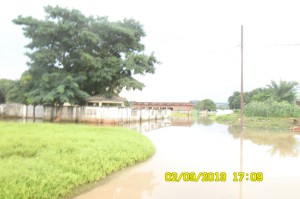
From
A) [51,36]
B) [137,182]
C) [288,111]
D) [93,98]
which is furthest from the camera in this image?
[288,111]

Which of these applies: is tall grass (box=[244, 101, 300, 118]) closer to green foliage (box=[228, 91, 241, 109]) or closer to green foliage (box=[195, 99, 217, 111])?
green foliage (box=[228, 91, 241, 109])

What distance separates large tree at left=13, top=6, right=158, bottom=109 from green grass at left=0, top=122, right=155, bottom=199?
1437cm

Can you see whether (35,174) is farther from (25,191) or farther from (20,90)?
(20,90)

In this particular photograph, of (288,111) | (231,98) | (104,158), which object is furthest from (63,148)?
(231,98)

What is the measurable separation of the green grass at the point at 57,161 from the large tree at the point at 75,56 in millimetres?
14368

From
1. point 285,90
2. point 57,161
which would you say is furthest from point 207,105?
point 57,161

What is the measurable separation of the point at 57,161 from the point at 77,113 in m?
20.7

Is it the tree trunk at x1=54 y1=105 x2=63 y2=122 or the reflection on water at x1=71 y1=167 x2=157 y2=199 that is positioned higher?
the tree trunk at x1=54 y1=105 x2=63 y2=122

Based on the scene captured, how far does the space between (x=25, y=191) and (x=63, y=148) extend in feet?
10.5

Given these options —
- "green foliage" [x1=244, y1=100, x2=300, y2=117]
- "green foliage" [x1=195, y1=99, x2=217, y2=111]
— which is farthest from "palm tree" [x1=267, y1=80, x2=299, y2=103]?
"green foliage" [x1=195, y1=99, x2=217, y2=111]

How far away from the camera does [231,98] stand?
8800 cm

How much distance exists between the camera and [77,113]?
2745cm

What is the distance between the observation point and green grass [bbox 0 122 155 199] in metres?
5.55
